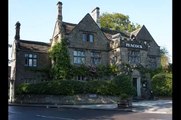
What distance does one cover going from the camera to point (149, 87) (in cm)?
3238

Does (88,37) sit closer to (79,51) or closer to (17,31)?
(79,51)

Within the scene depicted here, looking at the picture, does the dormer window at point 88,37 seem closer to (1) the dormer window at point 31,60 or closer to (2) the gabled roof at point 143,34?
(1) the dormer window at point 31,60

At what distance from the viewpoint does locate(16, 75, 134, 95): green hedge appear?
85.9 ft

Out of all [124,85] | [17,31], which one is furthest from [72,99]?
[17,31]

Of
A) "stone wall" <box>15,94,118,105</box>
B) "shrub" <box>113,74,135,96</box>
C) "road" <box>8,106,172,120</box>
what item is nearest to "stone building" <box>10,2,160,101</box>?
"shrub" <box>113,74,135,96</box>

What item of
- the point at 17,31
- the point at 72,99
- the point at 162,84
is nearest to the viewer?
the point at 72,99

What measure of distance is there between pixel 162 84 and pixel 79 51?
10372 mm

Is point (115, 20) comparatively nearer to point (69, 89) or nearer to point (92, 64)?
point (92, 64)

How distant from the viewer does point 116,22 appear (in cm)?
5303

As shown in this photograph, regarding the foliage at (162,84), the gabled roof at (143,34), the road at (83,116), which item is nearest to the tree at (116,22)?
the gabled roof at (143,34)

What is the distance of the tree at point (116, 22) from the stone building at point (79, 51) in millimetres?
18262

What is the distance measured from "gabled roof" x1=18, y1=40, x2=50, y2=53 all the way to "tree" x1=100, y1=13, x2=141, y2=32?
20.0m

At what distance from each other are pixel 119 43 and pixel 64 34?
640cm
